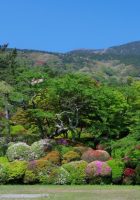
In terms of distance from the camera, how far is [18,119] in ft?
126

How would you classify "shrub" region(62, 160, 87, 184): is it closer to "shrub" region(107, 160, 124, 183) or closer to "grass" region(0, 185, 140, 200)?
"shrub" region(107, 160, 124, 183)

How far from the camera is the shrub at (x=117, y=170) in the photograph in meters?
26.7

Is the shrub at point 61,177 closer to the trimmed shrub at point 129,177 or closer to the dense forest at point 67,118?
the dense forest at point 67,118

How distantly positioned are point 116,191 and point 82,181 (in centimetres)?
514

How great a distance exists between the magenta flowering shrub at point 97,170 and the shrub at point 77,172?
0.96 ft

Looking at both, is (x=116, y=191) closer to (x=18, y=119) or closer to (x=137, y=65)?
(x=18, y=119)

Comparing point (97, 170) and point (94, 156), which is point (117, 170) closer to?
point (97, 170)

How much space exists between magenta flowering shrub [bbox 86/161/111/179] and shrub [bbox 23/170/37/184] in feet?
9.59

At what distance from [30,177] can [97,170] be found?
3.68 meters

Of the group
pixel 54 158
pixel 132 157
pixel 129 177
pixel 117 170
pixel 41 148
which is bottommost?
pixel 129 177

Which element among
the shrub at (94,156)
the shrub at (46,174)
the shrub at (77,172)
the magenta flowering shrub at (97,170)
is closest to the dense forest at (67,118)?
the shrub at (94,156)

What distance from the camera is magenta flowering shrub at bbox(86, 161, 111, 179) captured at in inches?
1041

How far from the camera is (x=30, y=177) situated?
26375 mm

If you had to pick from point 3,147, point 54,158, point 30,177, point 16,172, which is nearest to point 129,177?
point 54,158
